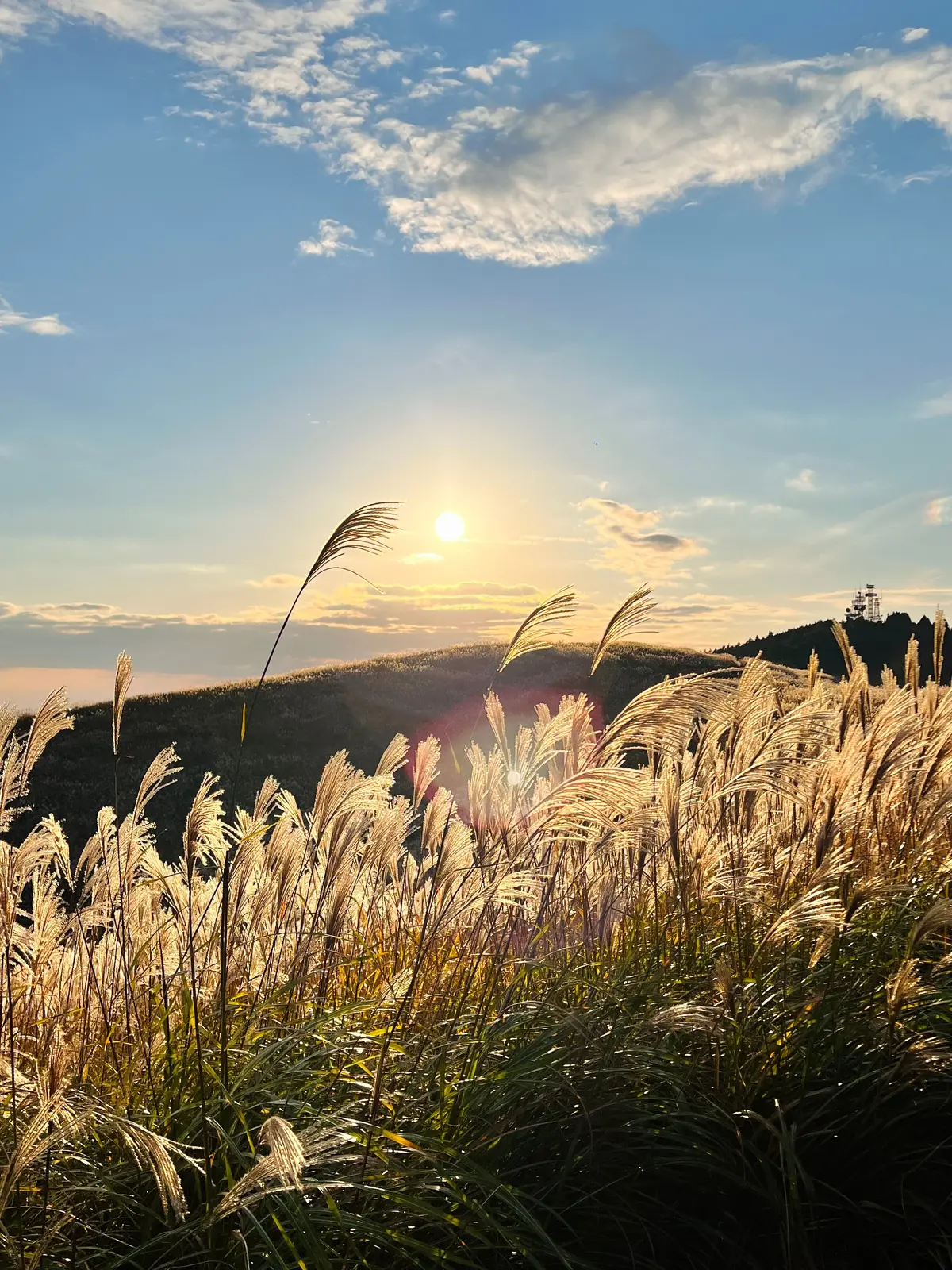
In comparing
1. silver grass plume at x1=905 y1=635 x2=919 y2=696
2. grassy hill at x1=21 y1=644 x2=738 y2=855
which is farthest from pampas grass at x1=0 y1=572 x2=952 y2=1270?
grassy hill at x1=21 y1=644 x2=738 y2=855

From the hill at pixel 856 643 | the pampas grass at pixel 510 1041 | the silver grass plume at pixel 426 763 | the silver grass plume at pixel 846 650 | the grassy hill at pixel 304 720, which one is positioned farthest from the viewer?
the hill at pixel 856 643

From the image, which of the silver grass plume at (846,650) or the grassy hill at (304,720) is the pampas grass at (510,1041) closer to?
the silver grass plume at (846,650)

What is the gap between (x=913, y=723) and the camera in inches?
159

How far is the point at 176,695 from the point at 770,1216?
31.4m

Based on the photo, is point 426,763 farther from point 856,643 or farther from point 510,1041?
point 856,643

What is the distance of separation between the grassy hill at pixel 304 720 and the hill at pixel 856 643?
39.0 m

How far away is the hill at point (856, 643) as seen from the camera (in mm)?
75188

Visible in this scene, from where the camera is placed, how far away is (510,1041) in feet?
11.7

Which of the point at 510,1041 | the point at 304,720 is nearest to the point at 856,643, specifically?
the point at 304,720

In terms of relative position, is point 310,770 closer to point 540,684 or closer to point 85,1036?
point 540,684

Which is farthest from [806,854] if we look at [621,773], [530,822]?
[621,773]

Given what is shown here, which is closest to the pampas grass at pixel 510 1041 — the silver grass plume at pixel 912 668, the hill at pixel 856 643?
the silver grass plume at pixel 912 668

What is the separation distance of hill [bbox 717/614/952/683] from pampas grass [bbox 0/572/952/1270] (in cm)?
6817

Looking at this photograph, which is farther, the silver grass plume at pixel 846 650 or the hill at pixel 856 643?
the hill at pixel 856 643
